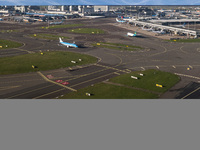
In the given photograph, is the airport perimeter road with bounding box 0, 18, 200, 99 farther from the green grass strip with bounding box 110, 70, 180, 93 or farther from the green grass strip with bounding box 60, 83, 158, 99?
the green grass strip with bounding box 60, 83, 158, 99

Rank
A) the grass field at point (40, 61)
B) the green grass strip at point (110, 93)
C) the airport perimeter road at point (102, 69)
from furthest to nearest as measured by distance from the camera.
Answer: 1. the grass field at point (40, 61)
2. the airport perimeter road at point (102, 69)
3. the green grass strip at point (110, 93)

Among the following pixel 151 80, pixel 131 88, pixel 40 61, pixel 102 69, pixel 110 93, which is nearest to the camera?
pixel 110 93

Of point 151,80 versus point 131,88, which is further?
point 151,80

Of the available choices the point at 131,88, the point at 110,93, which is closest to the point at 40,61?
the point at 110,93

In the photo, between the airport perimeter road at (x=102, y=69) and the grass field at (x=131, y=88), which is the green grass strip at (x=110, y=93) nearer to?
the grass field at (x=131, y=88)

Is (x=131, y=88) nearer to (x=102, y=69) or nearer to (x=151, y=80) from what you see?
(x=151, y=80)

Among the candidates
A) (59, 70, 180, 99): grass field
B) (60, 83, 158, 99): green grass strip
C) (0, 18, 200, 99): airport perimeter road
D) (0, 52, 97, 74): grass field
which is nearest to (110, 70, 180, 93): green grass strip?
(59, 70, 180, 99): grass field

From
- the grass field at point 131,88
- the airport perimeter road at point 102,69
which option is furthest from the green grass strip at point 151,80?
the airport perimeter road at point 102,69

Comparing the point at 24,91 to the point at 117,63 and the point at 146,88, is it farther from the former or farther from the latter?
the point at 117,63
